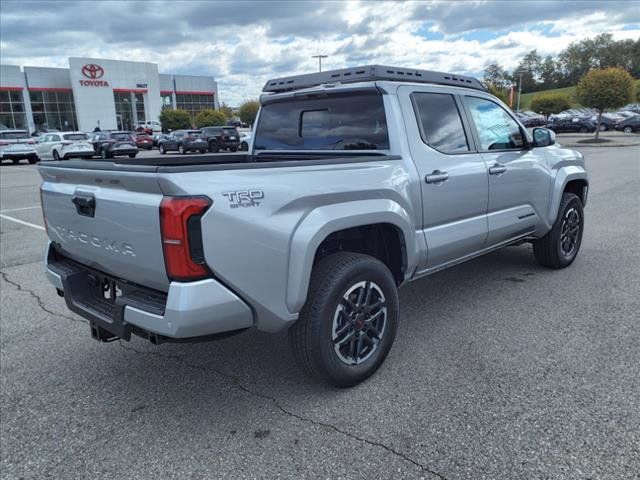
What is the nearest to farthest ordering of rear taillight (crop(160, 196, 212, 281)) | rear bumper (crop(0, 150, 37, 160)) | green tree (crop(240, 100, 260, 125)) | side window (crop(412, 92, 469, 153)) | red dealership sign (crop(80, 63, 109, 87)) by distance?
rear taillight (crop(160, 196, 212, 281)), side window (crop(412, 92, 469, 153)), rear bumper (crop(0, 150, 37, 160)), red dealership sign (crop(80, 63, 109, 87)), green tree (crop(240, 100, 260, 125))

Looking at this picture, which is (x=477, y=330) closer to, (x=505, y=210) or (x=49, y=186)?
(x=505, y=210)

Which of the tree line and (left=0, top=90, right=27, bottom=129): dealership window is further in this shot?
the tree line

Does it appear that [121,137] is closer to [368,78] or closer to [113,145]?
[113,145]

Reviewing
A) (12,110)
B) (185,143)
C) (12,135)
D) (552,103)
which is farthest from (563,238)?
(12,110)

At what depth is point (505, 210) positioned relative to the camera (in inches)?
176

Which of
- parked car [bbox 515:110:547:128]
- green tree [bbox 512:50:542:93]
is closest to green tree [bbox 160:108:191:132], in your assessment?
parked car [bbox 515:110:547:128]

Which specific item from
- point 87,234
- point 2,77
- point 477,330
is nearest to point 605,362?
point 477,330

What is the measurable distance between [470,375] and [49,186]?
2.94 m

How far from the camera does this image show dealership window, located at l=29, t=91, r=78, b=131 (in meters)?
58.8

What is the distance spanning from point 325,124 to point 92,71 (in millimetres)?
64590

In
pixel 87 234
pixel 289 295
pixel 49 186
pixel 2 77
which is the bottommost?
pixel 289 295

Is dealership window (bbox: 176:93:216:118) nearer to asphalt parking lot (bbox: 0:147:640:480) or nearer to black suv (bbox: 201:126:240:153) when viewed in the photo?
black suv (bbox: 201:126:240:153)

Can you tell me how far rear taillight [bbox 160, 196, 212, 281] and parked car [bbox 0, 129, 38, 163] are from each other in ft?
87.1

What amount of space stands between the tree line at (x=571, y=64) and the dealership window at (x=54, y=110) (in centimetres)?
7883
